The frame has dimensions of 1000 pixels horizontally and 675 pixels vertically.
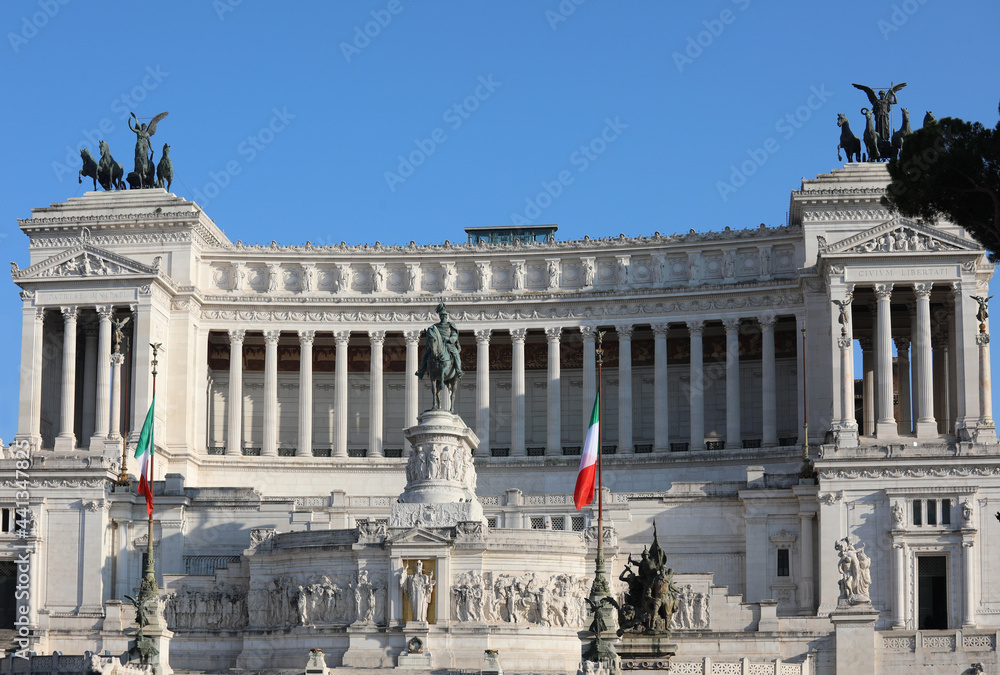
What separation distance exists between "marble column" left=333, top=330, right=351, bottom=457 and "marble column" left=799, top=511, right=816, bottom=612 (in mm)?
28380

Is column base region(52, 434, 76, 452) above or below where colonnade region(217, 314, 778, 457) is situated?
below

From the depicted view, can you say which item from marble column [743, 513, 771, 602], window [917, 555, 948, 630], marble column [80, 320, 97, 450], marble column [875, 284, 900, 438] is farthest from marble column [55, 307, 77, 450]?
window [917, 555, 948, 630]

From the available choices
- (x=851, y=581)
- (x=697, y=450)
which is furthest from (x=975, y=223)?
(x=697, y=450)

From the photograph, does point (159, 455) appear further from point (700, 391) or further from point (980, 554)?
point (980, 554)

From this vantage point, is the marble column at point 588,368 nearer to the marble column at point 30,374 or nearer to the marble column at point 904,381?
the marble column at point 904,381

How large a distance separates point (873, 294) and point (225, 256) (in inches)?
1403

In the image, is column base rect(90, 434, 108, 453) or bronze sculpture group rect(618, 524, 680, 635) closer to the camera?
bronze sculpture group rect(618, 524, 680, 635)

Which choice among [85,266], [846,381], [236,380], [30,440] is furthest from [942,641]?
[85,266]

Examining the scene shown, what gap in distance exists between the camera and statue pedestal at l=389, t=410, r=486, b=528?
6843 cm

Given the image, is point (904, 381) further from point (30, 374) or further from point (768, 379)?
point (30, 374)

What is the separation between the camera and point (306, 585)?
6844 centimetres

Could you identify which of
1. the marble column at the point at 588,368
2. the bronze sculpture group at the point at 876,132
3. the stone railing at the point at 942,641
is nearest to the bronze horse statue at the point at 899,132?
the bronze sculpture group at the point at 876,132

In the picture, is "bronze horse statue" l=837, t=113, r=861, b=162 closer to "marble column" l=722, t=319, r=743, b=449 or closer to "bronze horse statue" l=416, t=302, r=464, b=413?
"marble column" l=722, t=319, r=743, b=449

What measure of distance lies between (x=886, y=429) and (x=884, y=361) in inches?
137
